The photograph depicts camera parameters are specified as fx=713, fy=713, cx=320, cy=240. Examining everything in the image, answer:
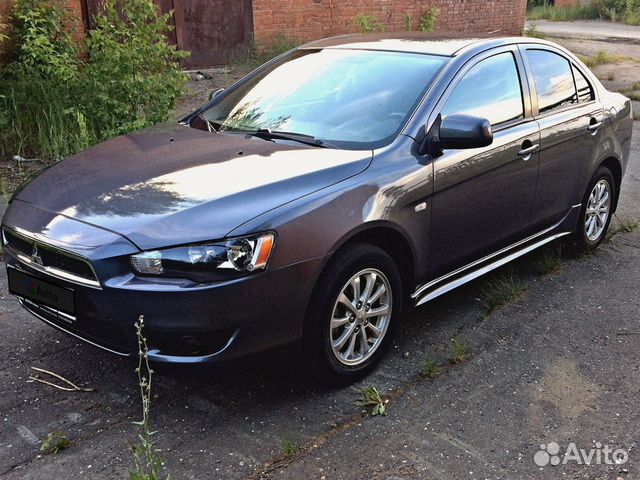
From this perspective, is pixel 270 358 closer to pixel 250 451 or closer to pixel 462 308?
pixel 250 451

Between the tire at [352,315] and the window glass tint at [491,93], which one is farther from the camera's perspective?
the window glass tint at [491,93]

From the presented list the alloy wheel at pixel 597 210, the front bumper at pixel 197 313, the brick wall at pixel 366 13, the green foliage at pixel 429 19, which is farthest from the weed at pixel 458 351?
the green foliage at pixel 429 19

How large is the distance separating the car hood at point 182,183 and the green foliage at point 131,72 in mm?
3121

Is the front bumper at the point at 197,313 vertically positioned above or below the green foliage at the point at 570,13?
below

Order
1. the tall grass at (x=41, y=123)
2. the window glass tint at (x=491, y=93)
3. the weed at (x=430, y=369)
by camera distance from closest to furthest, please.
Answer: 1. the weed at (x=430, y=369)
2. the window glass tint at (x=491, y=93)
3. the tall grass at (x=41, y=123)

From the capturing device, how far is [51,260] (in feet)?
10.2

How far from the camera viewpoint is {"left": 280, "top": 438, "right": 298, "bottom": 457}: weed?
2936 millimetres

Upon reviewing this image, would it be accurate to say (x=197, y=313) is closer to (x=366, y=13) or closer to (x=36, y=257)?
(x=36, y=257)

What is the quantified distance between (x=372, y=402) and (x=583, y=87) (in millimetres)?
3018

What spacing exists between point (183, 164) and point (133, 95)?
374 cm

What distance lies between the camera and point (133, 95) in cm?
691

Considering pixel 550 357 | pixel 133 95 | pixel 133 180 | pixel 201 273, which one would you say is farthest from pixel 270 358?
pixel 133 95

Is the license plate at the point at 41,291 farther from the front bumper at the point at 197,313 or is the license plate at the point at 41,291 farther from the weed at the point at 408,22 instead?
the weed at the point at 408,22

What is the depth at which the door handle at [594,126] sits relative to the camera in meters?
4.94
